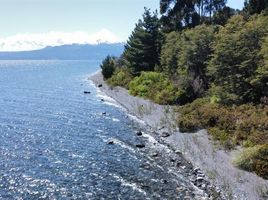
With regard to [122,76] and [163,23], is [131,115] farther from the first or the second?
[163,23]

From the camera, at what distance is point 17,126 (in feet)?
154

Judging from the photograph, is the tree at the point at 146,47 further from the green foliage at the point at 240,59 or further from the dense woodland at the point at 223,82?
the green foliage at the point at 240,59

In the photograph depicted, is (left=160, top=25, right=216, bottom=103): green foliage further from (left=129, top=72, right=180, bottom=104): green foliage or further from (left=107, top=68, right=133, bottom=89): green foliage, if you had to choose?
(left=107, top=68, right=133, bottom=89): green foliage

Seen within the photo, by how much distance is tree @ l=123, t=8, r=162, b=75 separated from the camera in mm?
78875

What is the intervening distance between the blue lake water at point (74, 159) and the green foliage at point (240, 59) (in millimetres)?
12050

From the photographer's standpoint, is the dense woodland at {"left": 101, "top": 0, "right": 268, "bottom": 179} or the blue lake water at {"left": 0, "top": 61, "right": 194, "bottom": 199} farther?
the dense woodland at {"left": 101, "top": 0, "right": 268, "bottom": 179}

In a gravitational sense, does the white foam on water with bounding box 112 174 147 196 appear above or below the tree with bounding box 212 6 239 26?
below

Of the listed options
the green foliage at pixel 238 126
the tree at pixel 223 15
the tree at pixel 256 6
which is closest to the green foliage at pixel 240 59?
the green foliage at pixel 238 126

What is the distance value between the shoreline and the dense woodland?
3.34 feet

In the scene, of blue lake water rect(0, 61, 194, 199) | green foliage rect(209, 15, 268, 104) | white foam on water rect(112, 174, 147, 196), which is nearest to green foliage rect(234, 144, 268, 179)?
blue lake water rect(0, 61, 194, 199)

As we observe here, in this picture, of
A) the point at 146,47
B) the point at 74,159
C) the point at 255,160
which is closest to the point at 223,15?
the point at 146,47

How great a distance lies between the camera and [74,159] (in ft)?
110

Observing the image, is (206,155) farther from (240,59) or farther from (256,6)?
(256,6)

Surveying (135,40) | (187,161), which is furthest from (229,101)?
(135,40)
